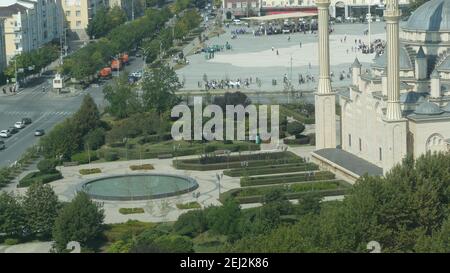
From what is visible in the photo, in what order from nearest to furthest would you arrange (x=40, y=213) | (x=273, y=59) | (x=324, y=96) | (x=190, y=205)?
(x=40, y=213) < (x=190, y=205) < (x=324, y=96) < (x=273, y=59)

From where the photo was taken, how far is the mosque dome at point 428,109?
28.7 metres

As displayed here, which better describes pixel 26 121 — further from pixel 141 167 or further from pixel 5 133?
pixel 141 167

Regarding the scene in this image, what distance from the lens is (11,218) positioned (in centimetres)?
2530

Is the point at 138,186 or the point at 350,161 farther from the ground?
the point at 350,161

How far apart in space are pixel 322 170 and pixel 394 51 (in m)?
4.89

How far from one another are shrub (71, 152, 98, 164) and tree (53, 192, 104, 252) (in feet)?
29.5

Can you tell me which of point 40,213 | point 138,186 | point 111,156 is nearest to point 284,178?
point 138,186

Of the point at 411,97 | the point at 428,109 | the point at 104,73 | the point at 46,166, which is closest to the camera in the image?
the point at 428,109

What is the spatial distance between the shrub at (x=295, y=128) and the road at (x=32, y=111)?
839 centimetres

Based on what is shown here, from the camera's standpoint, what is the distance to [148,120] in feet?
122

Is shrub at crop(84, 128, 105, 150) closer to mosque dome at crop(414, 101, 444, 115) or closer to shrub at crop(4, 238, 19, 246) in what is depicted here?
shrub at crop(4, 238, 19, 246)

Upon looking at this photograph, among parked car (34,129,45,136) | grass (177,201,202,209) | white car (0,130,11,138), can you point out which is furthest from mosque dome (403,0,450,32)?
white car (0,130,11,138)

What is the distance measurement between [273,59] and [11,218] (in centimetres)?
3208
